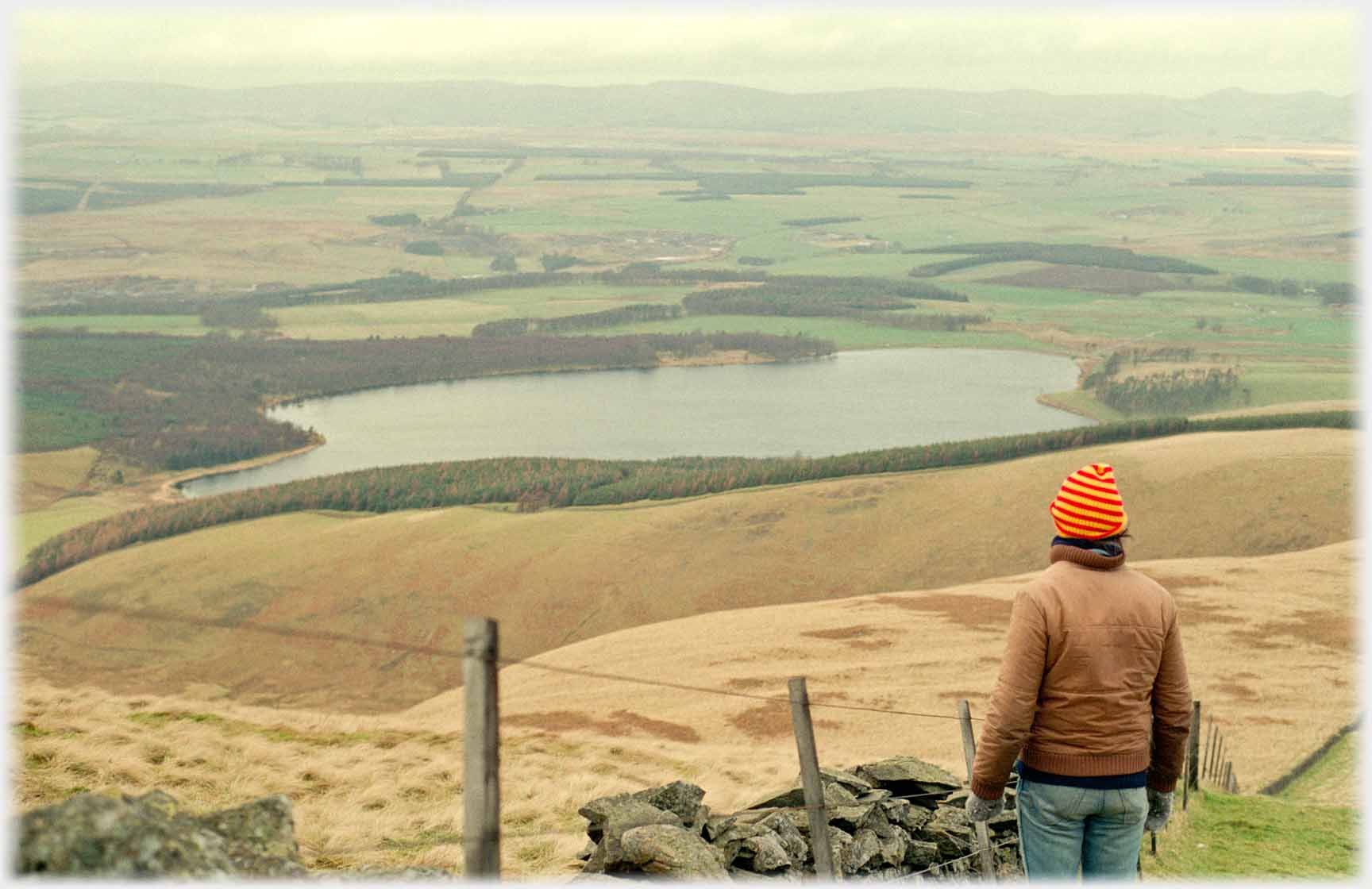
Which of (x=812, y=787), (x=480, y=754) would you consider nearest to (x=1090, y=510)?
(x=480, y=754)

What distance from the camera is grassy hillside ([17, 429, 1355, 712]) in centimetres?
4616

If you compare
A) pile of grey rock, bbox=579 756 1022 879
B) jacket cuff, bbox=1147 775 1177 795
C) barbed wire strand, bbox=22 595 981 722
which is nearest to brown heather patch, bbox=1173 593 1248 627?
barbed wire strand, bbox=22 595 981 722

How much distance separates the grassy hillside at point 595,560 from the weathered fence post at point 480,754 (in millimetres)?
35957

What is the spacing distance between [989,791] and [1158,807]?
3.36ft

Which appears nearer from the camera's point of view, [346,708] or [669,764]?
[669,764]

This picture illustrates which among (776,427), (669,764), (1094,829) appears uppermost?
(1094,829)

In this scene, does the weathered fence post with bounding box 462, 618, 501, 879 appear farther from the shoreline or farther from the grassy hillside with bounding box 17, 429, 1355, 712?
the shoreline

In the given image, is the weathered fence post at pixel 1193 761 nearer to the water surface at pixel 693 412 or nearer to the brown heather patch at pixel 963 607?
the brown heather patch at pixel 963 607

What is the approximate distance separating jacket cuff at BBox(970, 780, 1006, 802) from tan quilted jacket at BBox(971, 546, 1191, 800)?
138 millimetres

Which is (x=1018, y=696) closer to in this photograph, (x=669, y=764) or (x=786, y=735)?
(x=669, y=764)

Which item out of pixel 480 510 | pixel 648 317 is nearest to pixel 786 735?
pixel 480 510

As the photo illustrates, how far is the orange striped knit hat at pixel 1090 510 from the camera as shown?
6.77 meters

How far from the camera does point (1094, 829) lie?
699cm

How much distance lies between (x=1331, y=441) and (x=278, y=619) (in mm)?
45059
